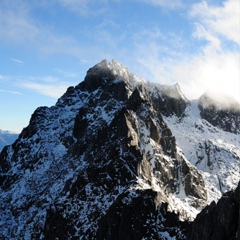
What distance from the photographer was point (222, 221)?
159ft

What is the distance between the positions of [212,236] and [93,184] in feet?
141

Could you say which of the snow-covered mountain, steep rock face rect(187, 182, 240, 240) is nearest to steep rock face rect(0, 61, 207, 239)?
the snow-covered mountain

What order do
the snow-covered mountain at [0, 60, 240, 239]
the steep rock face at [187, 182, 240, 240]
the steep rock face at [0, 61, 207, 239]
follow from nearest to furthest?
the steep rock face at [187, 182, 240, 240], the snow-covered mountain at [0, 60, 240, 239], the steep rock face at [0, 61, 207, 239]

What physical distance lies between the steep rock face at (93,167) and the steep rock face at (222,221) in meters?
16.9

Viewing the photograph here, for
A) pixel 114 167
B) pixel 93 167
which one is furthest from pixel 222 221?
pixel 93 167

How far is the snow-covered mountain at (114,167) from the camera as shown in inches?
2859

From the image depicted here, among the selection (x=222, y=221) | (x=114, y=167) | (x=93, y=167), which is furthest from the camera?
(x=93, y=167)

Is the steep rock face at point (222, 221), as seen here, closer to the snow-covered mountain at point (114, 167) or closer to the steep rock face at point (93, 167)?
the snow-covered mountain at point (114, 167)

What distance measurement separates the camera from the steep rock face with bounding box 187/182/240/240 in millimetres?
47312

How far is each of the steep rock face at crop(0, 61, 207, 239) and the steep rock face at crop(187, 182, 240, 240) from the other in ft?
55.4

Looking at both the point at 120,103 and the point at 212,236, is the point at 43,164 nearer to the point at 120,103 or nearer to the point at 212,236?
the point at 120,103

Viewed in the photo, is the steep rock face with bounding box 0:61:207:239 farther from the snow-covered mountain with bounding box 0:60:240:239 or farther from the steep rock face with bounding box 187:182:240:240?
the steep rock face with bounding box 187:182:240:240

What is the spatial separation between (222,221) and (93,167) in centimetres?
4779

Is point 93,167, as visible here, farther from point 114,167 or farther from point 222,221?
point 222,221
